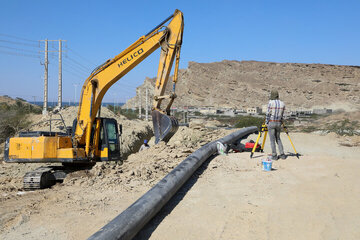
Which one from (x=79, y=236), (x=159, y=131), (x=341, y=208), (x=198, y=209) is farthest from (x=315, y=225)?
(x=159, y=131)

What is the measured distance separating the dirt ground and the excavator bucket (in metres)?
0.82

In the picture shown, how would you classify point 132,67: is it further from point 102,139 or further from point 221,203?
point 221,203

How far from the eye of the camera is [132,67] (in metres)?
9.28

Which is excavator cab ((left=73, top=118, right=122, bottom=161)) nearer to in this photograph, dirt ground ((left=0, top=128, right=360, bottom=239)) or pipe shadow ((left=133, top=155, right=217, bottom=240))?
dirt ground ((left=0, top=128, right=360, bottom=239))

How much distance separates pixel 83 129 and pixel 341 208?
7.06 m

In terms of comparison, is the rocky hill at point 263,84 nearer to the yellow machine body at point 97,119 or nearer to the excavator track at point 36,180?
the yellow machine body at point 97,119

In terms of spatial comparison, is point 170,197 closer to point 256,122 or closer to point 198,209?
point 198,209

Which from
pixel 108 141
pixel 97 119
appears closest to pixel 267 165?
pixel 108 141

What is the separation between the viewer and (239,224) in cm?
424

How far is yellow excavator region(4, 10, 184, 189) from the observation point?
866 centimetres

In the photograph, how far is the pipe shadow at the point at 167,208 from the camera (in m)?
4.12

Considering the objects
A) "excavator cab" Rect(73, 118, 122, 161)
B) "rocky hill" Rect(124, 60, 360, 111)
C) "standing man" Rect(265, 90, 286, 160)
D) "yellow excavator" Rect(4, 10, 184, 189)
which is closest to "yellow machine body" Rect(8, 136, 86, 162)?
"yellow excavator" Rect(4, 10, 184, 189)

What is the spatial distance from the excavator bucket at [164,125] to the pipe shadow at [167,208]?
180cm

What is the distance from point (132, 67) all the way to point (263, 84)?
84.9 metres
